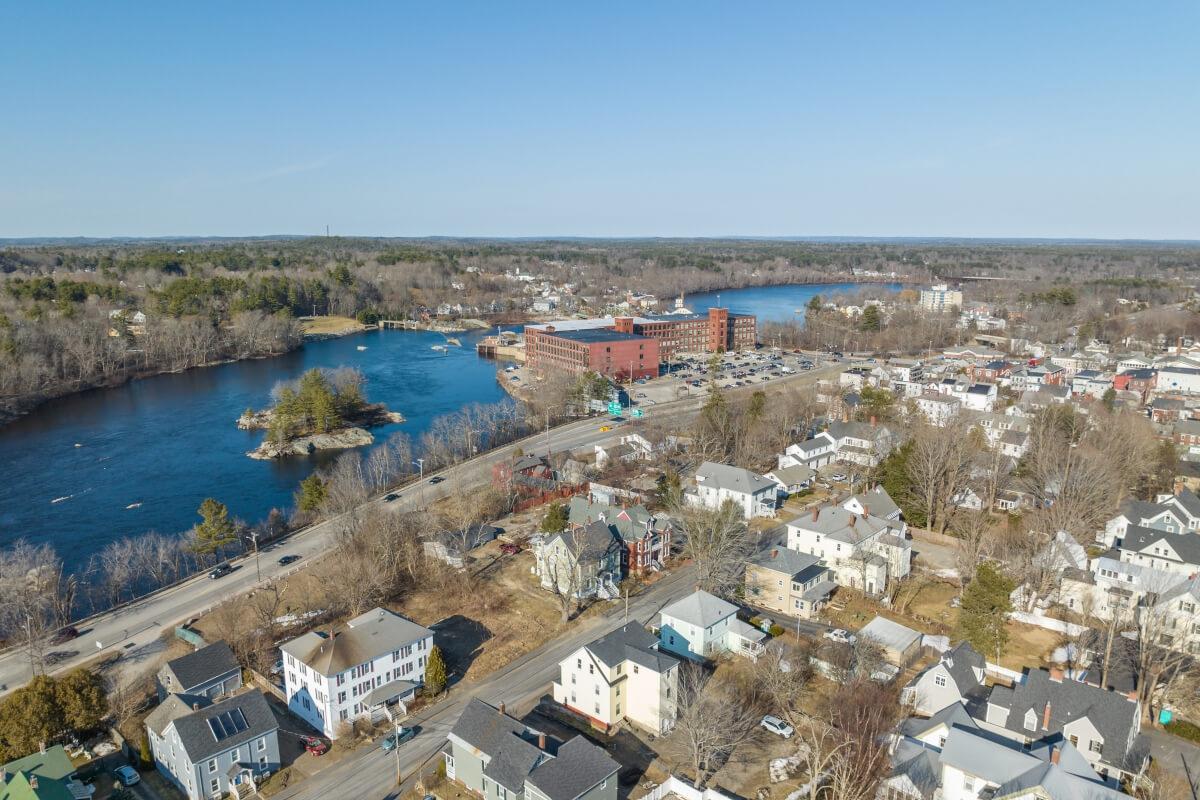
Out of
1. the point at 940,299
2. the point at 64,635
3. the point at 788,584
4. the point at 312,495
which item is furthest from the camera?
the point at 940,299

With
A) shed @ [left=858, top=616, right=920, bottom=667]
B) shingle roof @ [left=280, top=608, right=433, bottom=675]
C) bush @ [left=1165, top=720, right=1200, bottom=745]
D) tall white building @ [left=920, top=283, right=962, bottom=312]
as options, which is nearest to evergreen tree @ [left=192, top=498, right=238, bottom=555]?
shingle roof @ [left=280, top=608, right=433, bottom=675]

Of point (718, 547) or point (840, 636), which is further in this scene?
point (718, 547)

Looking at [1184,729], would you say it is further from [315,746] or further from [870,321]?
[870,321]

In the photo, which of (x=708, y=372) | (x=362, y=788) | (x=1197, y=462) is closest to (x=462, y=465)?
(x=362, y=788)

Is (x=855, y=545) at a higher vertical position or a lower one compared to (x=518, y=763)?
higher

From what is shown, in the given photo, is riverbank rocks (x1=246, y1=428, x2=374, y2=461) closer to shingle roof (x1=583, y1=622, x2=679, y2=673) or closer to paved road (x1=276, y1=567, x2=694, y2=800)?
paved road (x1=276, y1=567, x2=694, y2=800)

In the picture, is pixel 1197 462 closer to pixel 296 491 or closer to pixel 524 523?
pixel 524 523

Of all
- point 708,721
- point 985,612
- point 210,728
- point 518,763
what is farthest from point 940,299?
point 210,728
